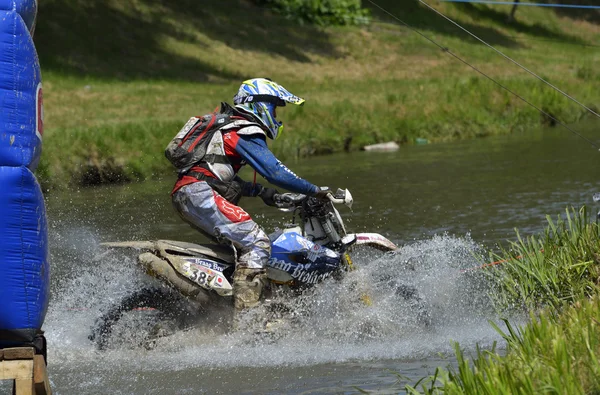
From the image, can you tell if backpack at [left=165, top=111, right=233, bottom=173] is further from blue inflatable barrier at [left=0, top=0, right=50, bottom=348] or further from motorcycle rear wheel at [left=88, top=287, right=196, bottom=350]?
blue inflatable barrier at [left=0, top=0, right=50, bottom=348]

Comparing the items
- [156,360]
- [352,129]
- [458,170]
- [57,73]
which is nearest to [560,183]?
[458,170]

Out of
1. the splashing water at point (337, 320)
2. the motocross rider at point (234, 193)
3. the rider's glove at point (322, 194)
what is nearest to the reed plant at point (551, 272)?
the splashing water at point (337, 320)

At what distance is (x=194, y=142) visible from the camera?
8.48m

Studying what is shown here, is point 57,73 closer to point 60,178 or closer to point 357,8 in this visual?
point 60,178

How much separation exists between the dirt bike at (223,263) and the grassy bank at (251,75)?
34.9 ft

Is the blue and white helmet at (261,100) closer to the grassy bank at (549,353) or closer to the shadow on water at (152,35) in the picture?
the grassy bank at (549,353)

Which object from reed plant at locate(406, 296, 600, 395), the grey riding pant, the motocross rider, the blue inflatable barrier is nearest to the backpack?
the motocross rider

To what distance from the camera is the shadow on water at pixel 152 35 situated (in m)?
31.8

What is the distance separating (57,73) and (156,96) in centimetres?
381

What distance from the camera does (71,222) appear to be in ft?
48.7

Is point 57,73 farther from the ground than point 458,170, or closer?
closer

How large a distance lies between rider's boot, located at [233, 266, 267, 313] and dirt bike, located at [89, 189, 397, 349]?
11cm

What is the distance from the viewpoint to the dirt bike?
8.34 meters

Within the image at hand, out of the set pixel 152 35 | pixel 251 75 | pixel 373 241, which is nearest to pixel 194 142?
pixel 373 241
